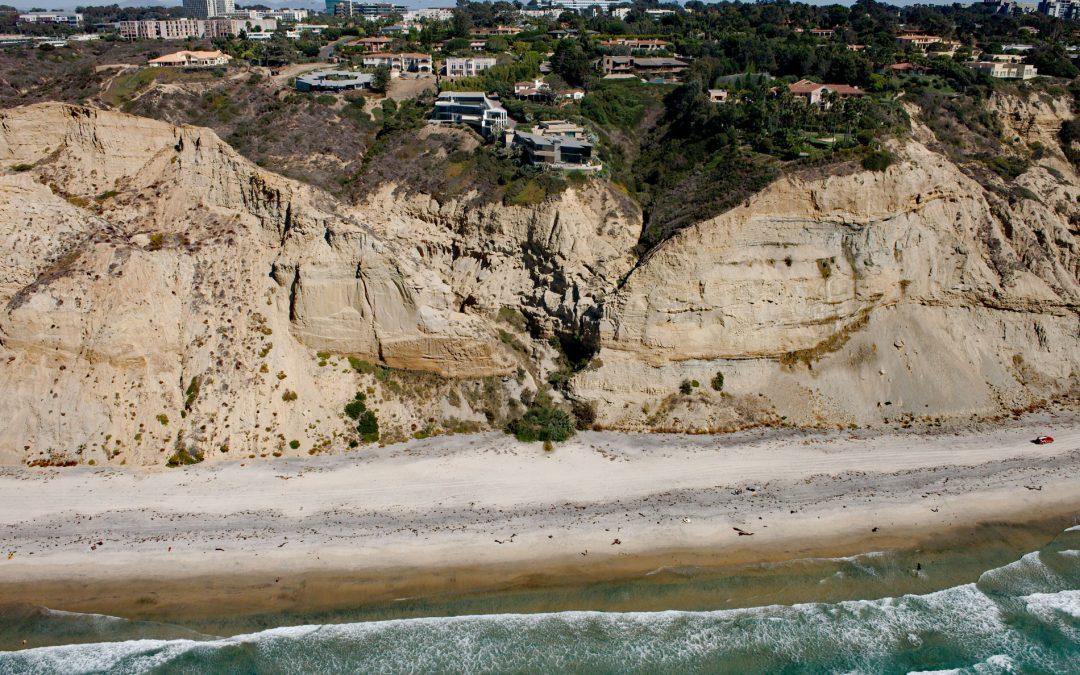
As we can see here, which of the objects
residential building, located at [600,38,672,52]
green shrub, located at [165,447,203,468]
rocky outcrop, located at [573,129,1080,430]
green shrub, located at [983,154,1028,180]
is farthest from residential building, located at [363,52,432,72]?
green shrub, located at [983,154,1028,180]

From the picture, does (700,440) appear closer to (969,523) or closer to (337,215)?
(969,523)

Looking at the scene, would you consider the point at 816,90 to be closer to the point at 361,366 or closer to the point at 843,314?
the point at 843,314

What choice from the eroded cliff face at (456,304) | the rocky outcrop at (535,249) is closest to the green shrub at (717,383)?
the eroded cliff face at (456,304)

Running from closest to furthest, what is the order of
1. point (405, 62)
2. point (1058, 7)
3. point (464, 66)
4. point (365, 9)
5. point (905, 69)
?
point (905, 69) < point (464, 66) < point (405, 62) < point (1058, 7) < point (365, 9)

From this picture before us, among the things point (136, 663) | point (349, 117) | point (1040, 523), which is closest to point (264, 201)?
point (349, 117)

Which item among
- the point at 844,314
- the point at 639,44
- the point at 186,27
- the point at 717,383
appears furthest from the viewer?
the point at 186,27

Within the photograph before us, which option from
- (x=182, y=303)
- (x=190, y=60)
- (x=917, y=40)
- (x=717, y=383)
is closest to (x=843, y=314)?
(x=717, y=383)

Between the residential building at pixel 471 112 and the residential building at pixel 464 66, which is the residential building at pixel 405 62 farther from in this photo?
the residential building at pixel 471 112
